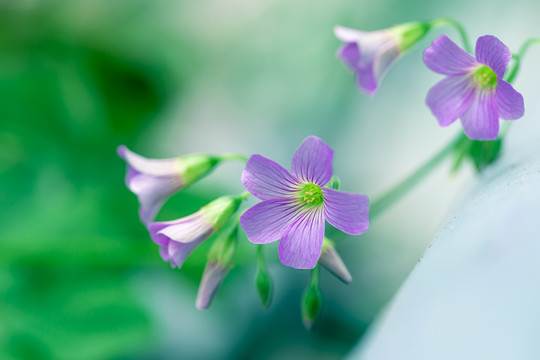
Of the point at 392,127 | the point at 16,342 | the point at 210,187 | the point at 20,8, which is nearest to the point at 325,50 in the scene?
the point at 392,127

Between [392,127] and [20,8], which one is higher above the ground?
[20,8]

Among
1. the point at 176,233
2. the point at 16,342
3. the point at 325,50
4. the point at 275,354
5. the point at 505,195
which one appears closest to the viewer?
the point at 505,195

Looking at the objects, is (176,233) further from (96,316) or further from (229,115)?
(229,115)

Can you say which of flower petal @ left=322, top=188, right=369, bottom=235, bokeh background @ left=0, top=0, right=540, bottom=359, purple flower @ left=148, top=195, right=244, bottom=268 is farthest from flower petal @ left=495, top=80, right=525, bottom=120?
bokeh background @ left=0, top=0, right=540, bottom=359

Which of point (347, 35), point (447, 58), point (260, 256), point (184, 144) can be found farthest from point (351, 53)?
point (184, 144)

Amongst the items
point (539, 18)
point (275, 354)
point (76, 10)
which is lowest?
point (275, 354)

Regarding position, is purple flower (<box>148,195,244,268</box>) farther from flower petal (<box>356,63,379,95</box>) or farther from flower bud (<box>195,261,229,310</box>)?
flower petal (<box>356,63,379,95</box>)

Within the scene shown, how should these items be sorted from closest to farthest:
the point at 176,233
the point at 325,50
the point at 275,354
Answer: the point at 176,233, the point at 275,354, the point at 325,50
